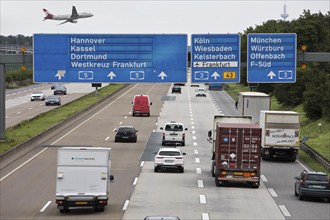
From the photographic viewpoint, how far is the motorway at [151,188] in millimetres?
34312

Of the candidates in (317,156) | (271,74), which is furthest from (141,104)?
(271,74)

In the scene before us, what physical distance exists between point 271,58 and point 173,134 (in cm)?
2360

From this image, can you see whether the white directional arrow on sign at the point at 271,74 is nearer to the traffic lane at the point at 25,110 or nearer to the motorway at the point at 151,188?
the motorway at the point at 151,188

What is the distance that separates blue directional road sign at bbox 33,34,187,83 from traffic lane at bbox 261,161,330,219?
792 cm

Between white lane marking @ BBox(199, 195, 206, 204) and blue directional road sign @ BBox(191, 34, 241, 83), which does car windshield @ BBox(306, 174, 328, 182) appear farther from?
blue directional road sign @ BBox(191, 34, 241, 83)

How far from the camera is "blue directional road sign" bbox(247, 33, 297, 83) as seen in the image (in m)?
41.4

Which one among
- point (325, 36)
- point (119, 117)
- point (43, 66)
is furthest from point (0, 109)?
point (325, 36)

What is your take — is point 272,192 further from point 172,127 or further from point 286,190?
point 172,127

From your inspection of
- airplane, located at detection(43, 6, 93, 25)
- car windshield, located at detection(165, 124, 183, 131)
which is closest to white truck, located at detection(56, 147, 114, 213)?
car windshield, located at detection(165, 124, 183, 131)

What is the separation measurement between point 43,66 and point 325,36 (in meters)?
88.8

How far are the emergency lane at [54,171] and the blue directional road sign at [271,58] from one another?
8.90m

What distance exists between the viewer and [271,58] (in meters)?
41.6

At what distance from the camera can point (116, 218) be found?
105 feet

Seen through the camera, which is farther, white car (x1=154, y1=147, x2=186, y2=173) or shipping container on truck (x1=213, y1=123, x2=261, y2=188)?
white car (x1=154, y1=147, x2=186, y2=173)
